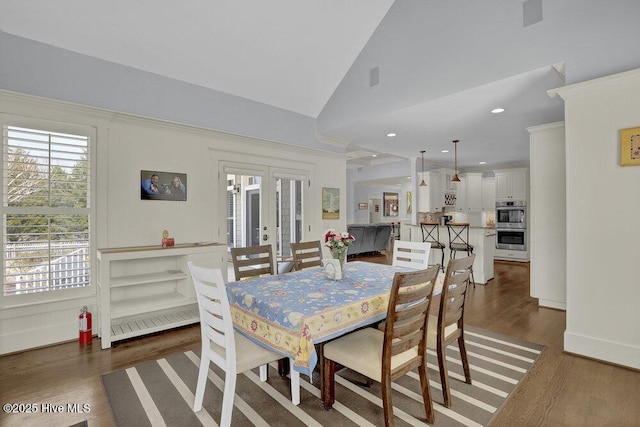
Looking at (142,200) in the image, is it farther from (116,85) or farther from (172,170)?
(116,85)

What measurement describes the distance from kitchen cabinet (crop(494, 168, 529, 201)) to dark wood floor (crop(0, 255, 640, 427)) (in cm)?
507

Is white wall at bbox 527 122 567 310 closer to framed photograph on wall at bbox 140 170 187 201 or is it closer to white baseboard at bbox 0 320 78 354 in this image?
framed photograph on wall at bbox 140 170 187 201

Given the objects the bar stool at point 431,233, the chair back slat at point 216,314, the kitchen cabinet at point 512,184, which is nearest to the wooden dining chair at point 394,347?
the chair back slat at point 216,314

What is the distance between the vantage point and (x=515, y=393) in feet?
7.42

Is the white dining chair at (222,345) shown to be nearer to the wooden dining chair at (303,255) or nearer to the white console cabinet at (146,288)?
the wooden dining chair at (303,255)

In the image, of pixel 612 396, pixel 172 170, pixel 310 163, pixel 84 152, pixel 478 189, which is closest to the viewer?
pixel 612 396

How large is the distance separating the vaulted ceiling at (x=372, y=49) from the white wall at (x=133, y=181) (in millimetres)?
667

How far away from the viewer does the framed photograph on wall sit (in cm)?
368

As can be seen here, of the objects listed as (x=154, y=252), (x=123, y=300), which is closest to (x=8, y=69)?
(x=154, y=252)

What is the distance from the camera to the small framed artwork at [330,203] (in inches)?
225

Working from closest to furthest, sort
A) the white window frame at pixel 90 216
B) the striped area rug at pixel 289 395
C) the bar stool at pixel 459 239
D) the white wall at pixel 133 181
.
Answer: the striped area rug at pixel 289 395 → the white window frame at pixel 90 216 → the white wall at pixel 133 181 → the bar stool at pixel 459 239

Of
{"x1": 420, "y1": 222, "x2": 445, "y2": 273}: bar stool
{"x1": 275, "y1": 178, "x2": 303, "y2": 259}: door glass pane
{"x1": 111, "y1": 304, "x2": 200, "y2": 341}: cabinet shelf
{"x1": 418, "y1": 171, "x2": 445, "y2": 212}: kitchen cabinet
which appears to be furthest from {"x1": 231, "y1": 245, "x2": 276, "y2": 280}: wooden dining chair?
{"x1": 418, "y1": 171, "x2": 445, "y2": 212}: kitchen cabinet

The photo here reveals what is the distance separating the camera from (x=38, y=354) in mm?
2920

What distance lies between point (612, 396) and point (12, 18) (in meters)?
5.85
